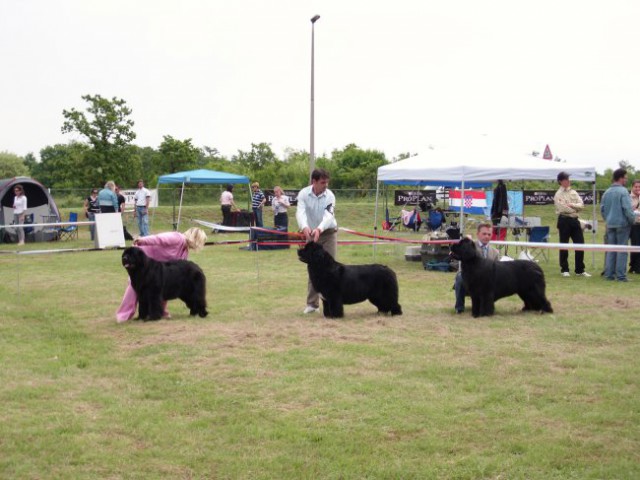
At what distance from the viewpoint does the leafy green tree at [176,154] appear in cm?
4766

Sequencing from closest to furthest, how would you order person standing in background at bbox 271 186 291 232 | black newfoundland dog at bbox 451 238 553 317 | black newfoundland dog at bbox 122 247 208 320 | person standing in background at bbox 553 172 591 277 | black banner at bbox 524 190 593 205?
black newfoundland dog at bbox 122 247 208 320 < black newfoundland dog at bbox 451 238 553 317 < person standing in background at bbox 553 172 591 277 < person standing in background at bbox 271 186 291 232 < black banner at bbox 524 190 593 205

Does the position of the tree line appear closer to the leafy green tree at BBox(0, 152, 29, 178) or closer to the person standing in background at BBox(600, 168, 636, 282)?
the leafy green tree at BBox(0, 152, 29, 178)

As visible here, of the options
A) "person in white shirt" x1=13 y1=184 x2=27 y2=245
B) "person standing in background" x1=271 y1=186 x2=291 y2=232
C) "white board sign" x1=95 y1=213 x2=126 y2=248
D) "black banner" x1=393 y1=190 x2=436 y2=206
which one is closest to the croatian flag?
"black banner" x1=393 y1=190 x2=436 y2=206

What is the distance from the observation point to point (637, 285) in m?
12.6

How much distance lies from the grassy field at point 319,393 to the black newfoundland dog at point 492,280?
0.31 metres

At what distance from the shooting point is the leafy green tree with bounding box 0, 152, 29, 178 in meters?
71.9

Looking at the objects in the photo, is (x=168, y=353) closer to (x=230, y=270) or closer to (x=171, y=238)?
(x=171, y=238)

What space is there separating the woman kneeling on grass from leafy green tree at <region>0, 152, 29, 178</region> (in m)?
66.8

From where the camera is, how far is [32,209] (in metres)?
24.0

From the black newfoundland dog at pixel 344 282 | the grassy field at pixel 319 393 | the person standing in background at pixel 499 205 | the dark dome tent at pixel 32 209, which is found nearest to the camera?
the grassy field at pixel 319 393

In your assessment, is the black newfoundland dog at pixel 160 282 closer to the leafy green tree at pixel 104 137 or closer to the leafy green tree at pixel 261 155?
the leafy green tree at pixel 104 137

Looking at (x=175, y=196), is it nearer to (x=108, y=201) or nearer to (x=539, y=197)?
(x=108, y=201)

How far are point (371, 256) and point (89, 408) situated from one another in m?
12.7

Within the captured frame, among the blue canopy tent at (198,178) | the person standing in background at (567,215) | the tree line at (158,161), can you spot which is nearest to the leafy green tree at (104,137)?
the tree line at (158,161)
